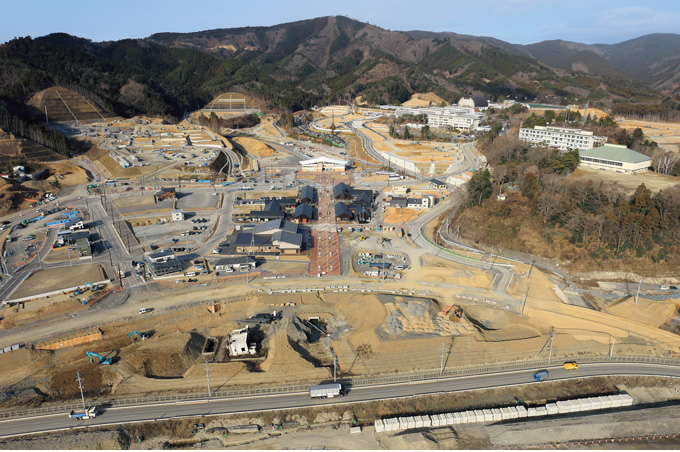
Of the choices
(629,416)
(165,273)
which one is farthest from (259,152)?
(629,416)

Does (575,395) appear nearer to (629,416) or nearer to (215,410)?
(629,416)

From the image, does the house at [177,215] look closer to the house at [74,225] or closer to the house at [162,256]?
the house at [74,225]

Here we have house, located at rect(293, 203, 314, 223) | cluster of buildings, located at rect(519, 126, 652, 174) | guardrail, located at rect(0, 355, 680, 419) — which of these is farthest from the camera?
cluster of buildings, located at rect(519, 126, 652, 174)

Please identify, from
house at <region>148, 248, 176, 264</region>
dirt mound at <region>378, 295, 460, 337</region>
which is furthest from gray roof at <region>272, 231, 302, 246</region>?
dirt mound at <region>378, 295, 460, 337</region>

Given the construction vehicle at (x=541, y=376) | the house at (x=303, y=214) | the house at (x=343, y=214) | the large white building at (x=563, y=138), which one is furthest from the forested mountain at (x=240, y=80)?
the construction vehicle at (x=541, y=376)

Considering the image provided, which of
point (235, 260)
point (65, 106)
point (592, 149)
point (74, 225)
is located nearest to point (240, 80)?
point (65, 106)

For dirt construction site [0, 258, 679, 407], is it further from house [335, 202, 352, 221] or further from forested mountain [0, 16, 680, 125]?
forested mountain [0, 16, 680, 125]
